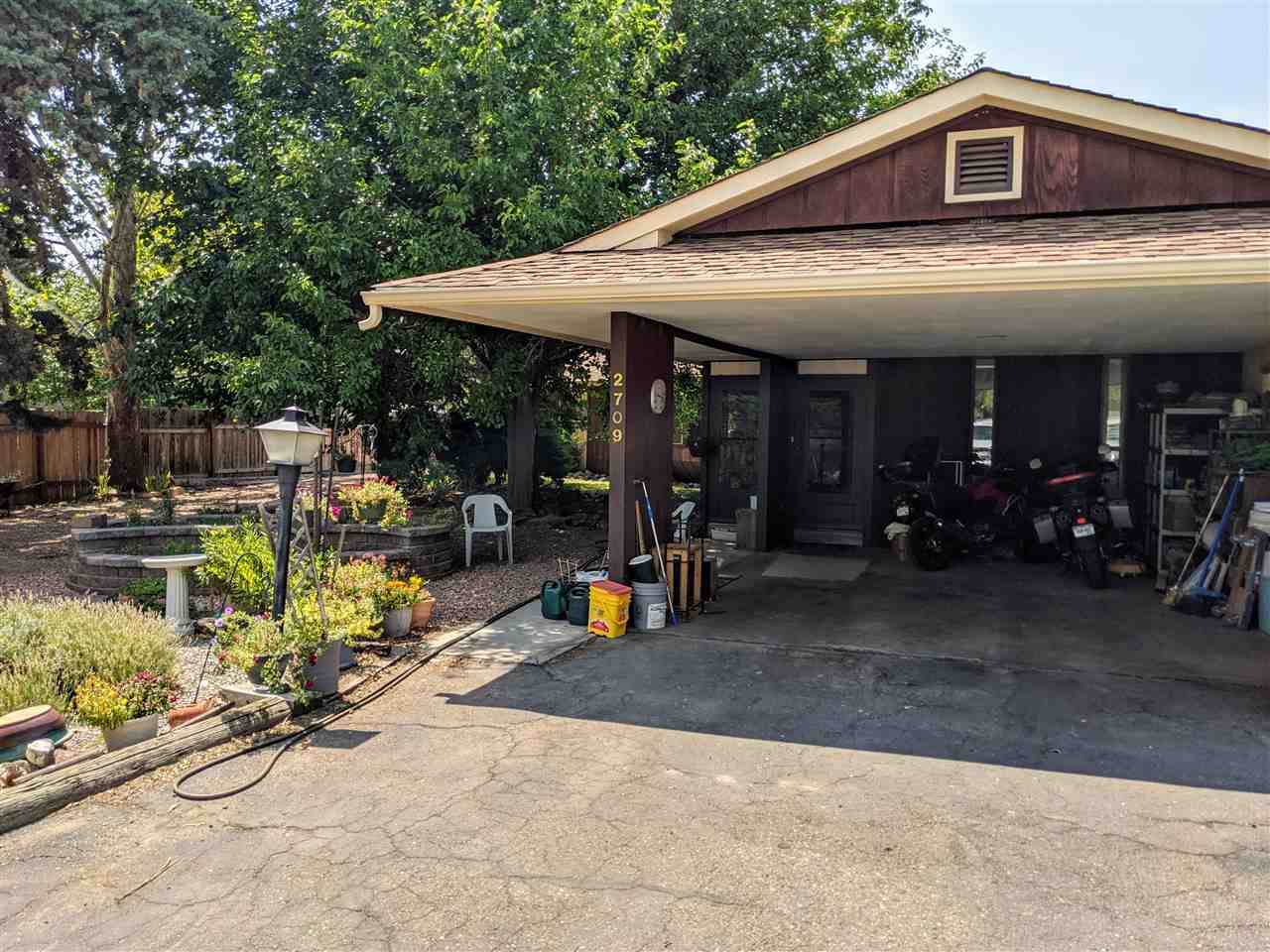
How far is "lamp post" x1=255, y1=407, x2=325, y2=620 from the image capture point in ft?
18.1

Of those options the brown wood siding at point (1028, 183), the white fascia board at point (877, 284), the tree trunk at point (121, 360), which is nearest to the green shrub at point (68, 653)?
the white fascia board at point (877, 284)

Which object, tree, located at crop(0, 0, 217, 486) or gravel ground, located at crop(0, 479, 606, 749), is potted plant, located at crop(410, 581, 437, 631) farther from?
tree, located at crop(0, 0, 217, 486)

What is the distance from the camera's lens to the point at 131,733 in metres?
4.68

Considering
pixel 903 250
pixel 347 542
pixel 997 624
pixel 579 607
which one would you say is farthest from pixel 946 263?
pixel 347 542

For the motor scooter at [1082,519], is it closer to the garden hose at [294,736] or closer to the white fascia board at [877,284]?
the white fascia board at [877,284]

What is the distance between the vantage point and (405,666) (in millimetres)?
6289

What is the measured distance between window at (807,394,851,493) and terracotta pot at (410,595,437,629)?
5973 millimetres

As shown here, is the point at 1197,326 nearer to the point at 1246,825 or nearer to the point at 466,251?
the point at 1246,825

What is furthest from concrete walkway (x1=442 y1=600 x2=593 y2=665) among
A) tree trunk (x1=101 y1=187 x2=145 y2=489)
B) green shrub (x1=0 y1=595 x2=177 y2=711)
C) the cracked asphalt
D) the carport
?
tree trunk (x1=101 y1=187 x2=145 y2=489)

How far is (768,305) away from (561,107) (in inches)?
187

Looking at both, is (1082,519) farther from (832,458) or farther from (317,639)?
(317,639)

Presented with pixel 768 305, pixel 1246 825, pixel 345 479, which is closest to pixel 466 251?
pixel 768 305

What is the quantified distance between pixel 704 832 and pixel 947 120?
6.32m

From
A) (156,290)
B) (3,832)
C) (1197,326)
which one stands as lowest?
(3,832)
